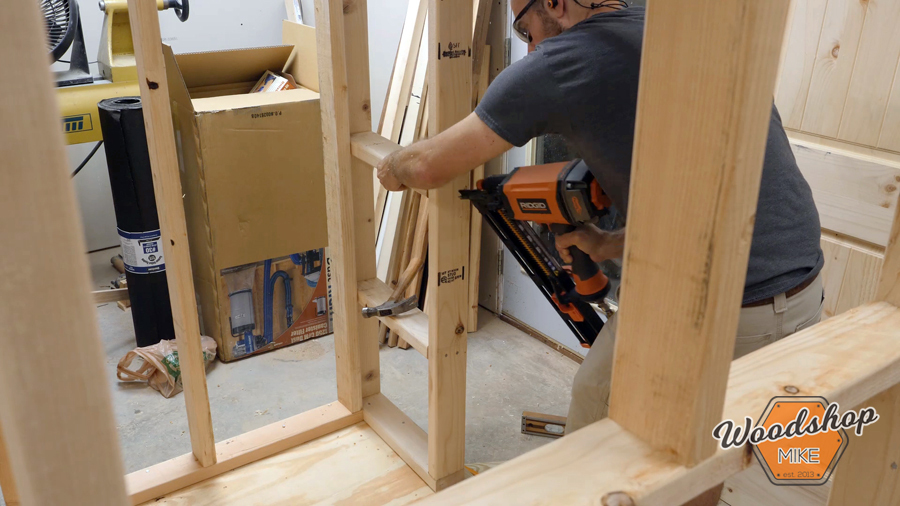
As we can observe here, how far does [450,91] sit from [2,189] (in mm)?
1282

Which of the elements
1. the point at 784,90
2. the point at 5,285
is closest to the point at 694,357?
the point at 5,285

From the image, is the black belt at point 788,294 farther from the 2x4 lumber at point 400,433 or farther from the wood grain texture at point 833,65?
the 2x4 lumber at point 400,433

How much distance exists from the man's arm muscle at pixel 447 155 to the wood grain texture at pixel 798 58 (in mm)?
871

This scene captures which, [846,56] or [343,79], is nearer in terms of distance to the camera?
[846,56]

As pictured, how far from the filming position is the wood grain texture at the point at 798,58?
168 centimetres

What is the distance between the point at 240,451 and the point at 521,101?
1224mm

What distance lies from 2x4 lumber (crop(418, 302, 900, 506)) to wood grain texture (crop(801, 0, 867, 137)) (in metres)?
1.14

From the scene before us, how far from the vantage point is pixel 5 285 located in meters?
0.25

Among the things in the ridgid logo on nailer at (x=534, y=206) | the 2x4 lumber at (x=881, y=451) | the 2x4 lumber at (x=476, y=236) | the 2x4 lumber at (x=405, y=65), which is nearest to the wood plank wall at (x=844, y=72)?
the ridgid logo on nailer at (x=534, y=206)

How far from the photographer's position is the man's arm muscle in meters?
1.37

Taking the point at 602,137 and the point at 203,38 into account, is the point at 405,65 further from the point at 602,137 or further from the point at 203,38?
the point at 602,137

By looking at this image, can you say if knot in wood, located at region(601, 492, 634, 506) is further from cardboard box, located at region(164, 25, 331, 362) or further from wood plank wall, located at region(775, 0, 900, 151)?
cardboard box, located at region(164, 25, 331, 362)

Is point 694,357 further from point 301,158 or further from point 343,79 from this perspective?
point 301,158

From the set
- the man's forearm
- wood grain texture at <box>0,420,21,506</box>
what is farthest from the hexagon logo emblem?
wood grain texture at <box>0,420,21,506</box>
